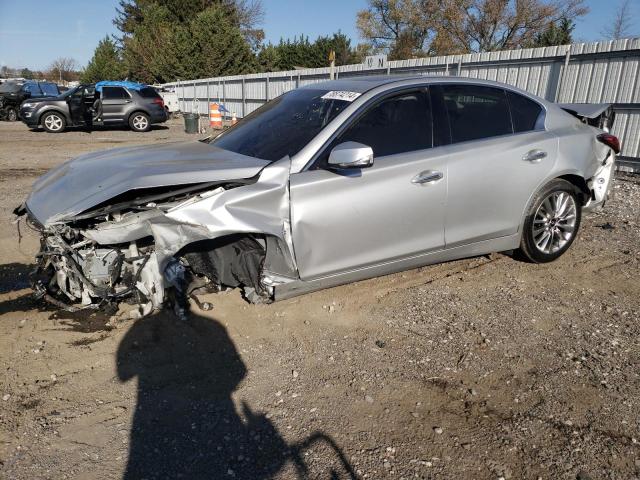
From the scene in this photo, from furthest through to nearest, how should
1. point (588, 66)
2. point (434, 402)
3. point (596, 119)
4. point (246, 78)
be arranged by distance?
point (246, 78) → point (588, 66) → point (596, 119) → point (434, 402)

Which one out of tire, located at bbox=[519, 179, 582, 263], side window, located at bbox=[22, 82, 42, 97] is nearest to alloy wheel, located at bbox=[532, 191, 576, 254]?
tire, located at bbox=[519, 179, 582, 263]

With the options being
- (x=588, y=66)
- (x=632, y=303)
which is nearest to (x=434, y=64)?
(x=588, y=66)

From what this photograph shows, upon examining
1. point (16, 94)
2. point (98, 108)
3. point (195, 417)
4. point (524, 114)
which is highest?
point (524, 114)

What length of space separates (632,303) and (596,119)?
89.2 inches

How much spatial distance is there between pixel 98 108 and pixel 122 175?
17128 mm

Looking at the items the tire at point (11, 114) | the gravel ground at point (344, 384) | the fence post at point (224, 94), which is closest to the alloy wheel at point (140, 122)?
the fence post at point (224, 94)

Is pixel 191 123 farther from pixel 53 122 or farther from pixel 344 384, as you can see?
pixel 344 384

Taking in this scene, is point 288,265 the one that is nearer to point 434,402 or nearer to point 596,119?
point 434,402

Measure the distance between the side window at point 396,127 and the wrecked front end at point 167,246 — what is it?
2.35 feet

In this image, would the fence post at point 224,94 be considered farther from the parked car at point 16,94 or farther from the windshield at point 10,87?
the windshield at point 10,87

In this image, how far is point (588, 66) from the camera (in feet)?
32.2

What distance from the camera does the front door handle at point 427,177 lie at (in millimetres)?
3684

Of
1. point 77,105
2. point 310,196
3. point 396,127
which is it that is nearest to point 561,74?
point 396,127

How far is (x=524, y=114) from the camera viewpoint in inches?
174
